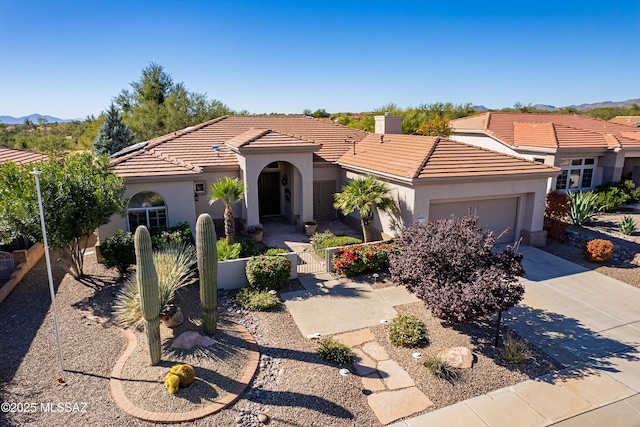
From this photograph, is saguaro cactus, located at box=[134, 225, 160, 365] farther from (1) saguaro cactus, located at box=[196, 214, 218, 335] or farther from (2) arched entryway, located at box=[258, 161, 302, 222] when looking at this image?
(2) arched entryway, located at box=[258, 161, 302, 222]

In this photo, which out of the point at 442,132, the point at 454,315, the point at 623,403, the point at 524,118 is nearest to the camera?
the point at 623,403

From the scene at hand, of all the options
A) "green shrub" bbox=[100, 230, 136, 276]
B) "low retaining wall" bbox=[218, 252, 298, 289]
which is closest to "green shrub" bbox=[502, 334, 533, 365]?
"low retaining wall" bbox=[218, 252, 298, 289]

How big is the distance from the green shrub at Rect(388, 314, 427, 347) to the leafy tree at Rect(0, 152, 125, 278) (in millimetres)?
9975

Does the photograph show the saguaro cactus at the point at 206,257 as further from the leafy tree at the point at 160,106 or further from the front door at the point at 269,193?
the leafy tree at the point at 160,106

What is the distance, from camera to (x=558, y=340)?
35.7ft

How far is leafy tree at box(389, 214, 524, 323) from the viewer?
9883mm

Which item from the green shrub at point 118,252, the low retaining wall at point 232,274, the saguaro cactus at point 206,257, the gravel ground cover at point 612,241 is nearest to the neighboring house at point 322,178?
the gravel ground cover at point 612,241

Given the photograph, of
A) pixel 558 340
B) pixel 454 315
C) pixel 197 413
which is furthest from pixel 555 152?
pixel 197 413

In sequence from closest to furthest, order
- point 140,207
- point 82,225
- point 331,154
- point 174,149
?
1. point 82,225
2. point 140,207
3. point 174,149
4. point 331,154

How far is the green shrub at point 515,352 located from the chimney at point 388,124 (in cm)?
1766

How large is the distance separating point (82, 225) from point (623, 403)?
15.2 meters

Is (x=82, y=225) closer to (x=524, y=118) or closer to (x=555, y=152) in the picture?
(x=555, y=152)

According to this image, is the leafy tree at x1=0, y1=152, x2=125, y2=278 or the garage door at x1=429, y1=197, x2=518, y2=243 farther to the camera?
the garage door at x1=429, y1=197, x2=518, y2=243

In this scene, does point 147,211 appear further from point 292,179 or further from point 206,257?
point 206,257
